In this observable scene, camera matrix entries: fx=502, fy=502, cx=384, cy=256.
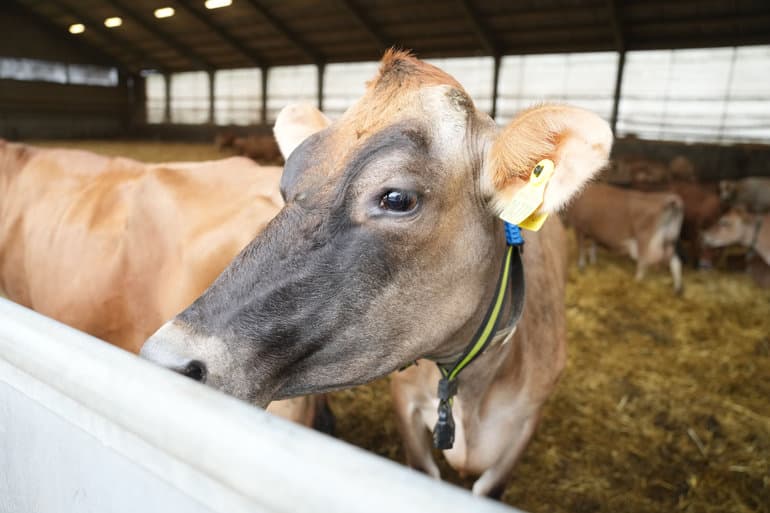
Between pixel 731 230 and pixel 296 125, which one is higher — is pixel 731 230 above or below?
below

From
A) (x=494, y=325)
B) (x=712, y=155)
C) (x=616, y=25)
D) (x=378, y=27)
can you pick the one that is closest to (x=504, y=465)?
(x=494, y=325)

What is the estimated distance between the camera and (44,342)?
2.37ft

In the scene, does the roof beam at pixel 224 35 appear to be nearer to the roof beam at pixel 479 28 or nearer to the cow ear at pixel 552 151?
the roof beam at pixel 479 28

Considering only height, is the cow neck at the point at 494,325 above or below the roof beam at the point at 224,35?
below

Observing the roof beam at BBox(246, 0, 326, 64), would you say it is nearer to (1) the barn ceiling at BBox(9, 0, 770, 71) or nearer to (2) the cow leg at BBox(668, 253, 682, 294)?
(1) the barn ceiling at BBox(9, 0, 770, 71)

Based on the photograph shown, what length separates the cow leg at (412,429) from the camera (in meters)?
2.33

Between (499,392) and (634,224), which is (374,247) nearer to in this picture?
(499,392)

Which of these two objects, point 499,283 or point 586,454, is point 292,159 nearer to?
point 499,283

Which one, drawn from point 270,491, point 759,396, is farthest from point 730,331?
point 270,491

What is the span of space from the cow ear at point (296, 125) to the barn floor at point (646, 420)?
6.86 feet

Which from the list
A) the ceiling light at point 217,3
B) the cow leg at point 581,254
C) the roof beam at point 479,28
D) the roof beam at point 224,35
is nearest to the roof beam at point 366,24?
the roof beam at point 479,28

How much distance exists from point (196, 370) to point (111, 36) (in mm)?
33131

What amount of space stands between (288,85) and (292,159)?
2512cm

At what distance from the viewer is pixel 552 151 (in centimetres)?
133
